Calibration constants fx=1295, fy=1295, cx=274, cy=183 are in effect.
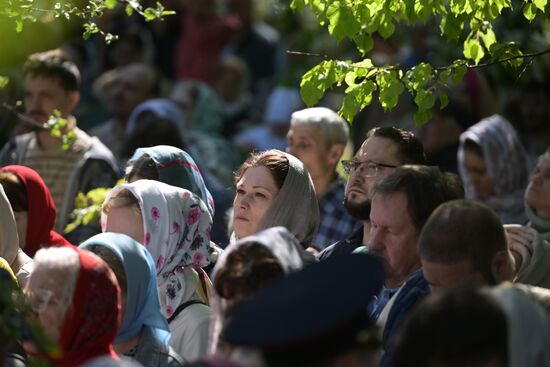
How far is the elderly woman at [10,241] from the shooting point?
6879 mm

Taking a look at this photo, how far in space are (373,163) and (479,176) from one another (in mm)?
2655

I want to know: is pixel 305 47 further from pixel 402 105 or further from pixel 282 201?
pixel 282 201

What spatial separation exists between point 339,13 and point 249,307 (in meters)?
2.50

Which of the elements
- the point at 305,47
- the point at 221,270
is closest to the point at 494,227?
the point at 221,270

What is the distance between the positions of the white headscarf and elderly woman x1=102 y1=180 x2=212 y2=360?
93.6 inches

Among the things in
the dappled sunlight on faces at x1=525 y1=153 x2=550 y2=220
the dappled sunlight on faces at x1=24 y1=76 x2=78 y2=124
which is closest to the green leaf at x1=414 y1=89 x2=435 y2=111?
the dappled sunlight on faces at x1=525 y1=153 x2=550 y2=220

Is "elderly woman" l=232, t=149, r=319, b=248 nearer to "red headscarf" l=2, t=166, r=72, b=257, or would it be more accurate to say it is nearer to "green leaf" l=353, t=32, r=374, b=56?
"green leaf" l=353, t=32, r=374, b=56

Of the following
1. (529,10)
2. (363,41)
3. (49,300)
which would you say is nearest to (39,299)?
(49,300)

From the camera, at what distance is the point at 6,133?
446 inches

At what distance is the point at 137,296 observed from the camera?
5547mm

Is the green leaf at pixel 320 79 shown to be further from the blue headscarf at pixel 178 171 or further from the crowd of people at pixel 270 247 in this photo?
the blue headscarf at pixel 178 171

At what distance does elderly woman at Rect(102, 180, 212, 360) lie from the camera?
21.0 ft

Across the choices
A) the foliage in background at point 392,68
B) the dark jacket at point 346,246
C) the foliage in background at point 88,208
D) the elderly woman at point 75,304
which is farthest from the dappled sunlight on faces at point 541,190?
the elderly woman at point 75,304

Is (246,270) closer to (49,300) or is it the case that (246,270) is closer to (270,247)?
(270,247)
